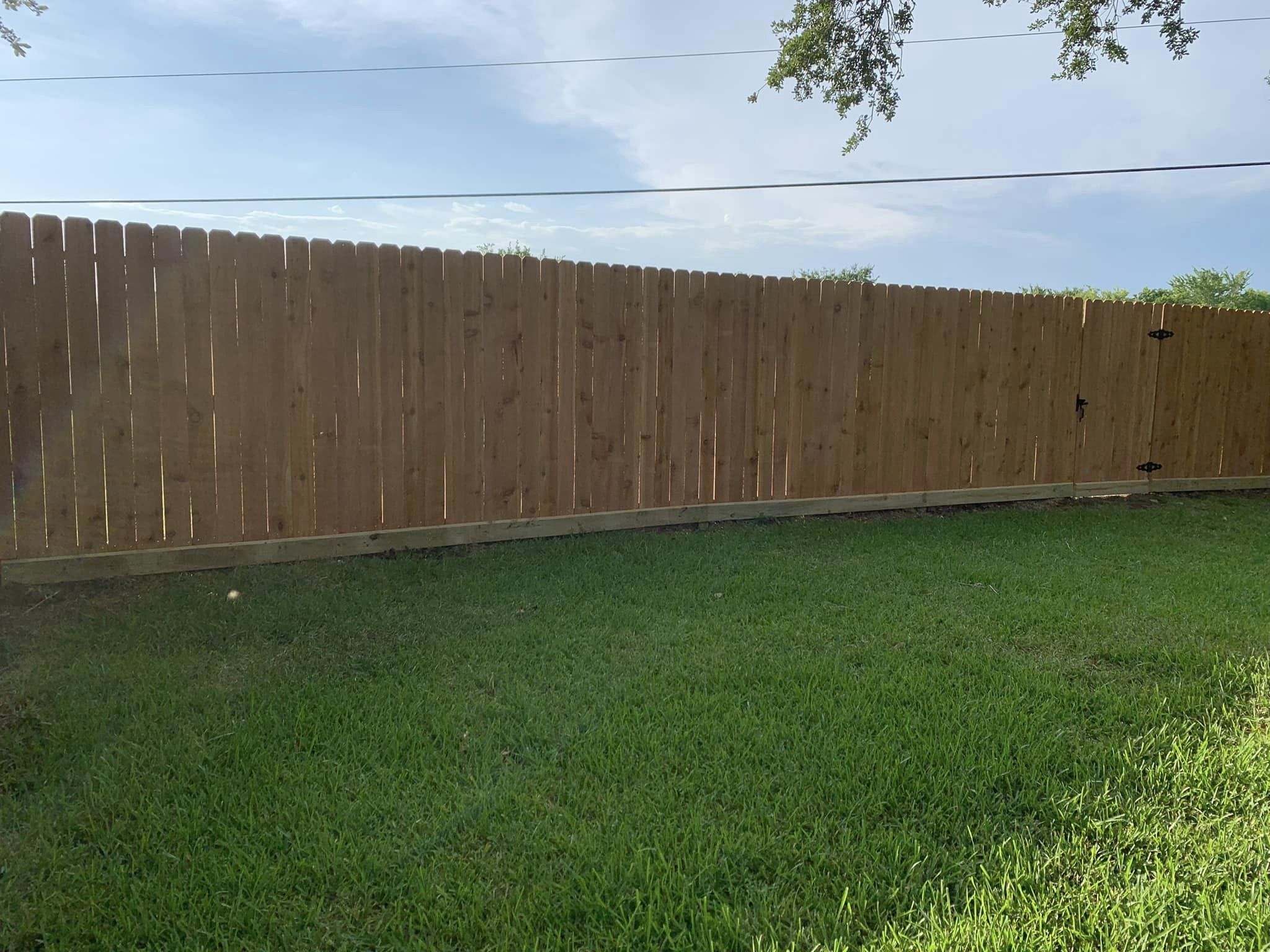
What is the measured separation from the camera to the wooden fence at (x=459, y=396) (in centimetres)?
441

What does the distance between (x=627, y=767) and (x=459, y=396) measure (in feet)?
10.8

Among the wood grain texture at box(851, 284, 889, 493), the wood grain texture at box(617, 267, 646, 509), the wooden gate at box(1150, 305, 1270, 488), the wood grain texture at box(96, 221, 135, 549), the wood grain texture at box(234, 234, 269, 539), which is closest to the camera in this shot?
the wood grain texture at box(96, 221, 135, 549)

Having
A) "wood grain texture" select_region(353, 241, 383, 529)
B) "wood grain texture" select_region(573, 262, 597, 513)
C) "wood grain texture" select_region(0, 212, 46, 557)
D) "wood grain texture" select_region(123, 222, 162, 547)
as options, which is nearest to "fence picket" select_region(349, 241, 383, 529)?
"wood grain texture" select_region(353, 241, 383, 529)

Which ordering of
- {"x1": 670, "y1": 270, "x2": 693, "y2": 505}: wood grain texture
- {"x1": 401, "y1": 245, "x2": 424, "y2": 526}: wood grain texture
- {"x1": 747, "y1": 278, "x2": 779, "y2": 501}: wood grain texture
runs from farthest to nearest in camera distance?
{"x1": 747, "y1": 278, "x2": 779, "y2": 501}: wood grain texture
{"x1": 670, "y1": 270, "x2": 693, "y2": 505}: wood grain texture
{"x1": 401, "y1": 245, "x2": 424, "y2": 526}: wood grain texture

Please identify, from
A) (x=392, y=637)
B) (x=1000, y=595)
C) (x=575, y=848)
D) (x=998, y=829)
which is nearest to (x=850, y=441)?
(x=1000, y=595)

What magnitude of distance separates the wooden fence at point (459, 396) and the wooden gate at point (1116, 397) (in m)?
0.07

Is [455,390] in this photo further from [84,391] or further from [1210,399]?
[1210,399]

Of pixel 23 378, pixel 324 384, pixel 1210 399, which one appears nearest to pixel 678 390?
pixel 324 384

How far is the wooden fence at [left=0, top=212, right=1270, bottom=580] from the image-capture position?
4.41 meters

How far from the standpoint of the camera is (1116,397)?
830 centimetres

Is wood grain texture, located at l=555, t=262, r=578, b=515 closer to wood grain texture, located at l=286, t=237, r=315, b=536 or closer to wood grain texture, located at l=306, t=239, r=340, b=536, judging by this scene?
wood grain texture, located at l=306, t=239, r=340, b=536

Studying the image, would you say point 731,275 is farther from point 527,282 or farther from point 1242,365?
point 1242,365

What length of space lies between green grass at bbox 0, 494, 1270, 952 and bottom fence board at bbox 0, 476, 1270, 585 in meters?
0.16

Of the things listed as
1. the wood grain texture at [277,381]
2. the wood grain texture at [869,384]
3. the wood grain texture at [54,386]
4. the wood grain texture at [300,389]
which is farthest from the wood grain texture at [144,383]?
the wood grain texture at [869,384]
